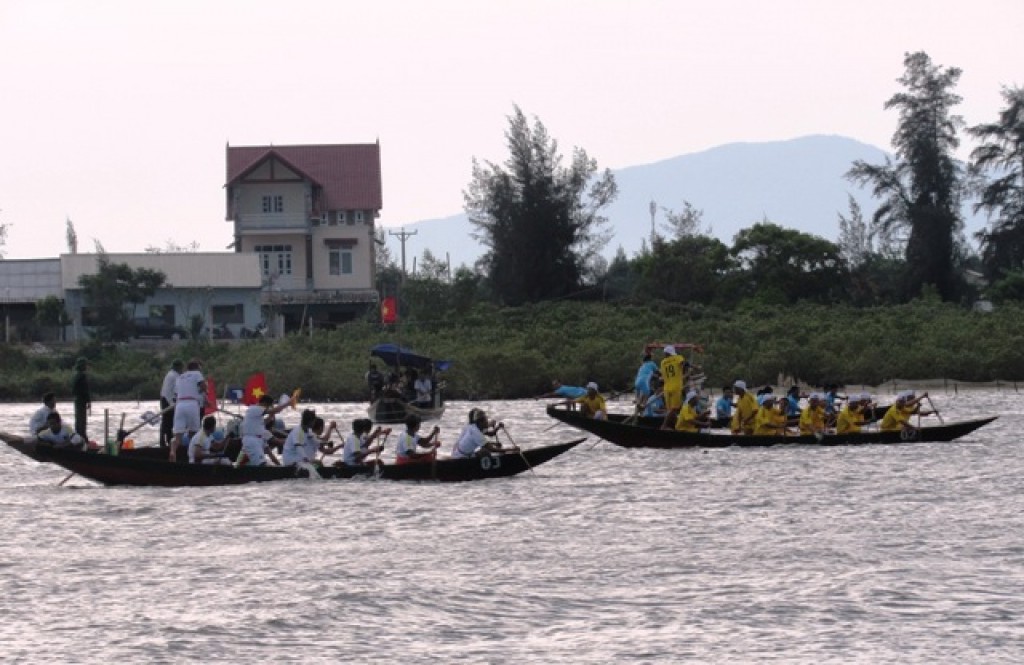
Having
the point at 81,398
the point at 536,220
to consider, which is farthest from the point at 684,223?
the point at 81,398

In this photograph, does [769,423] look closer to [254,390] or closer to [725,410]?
[725,410]

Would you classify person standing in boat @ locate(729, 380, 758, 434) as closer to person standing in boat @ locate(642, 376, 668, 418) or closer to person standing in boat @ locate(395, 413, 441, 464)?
person standing in boat @ locate(642, 376, 668, 418)

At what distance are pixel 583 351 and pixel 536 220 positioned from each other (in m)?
18.3

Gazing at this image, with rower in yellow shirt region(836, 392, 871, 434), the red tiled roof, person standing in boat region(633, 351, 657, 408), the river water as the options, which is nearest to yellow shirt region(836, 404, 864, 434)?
rower in yellow shirt region(836, 392, 871, 434)

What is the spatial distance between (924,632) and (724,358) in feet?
151

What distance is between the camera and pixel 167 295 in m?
82.6

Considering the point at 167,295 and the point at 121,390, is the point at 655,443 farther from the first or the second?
the point at 167,295

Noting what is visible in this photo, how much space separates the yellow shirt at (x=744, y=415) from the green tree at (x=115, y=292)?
46699 mm

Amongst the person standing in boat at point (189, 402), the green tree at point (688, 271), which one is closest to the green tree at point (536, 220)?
the green tree at point (688, 271)

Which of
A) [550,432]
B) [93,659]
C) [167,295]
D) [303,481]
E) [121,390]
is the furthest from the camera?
[167,295]

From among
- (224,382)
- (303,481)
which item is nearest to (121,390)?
(224,382)

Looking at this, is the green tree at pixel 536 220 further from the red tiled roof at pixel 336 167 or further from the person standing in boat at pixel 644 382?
the person standing in boat at pixel 644 382

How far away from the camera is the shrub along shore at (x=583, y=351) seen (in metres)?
63.6

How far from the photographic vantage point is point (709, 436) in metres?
35.3
